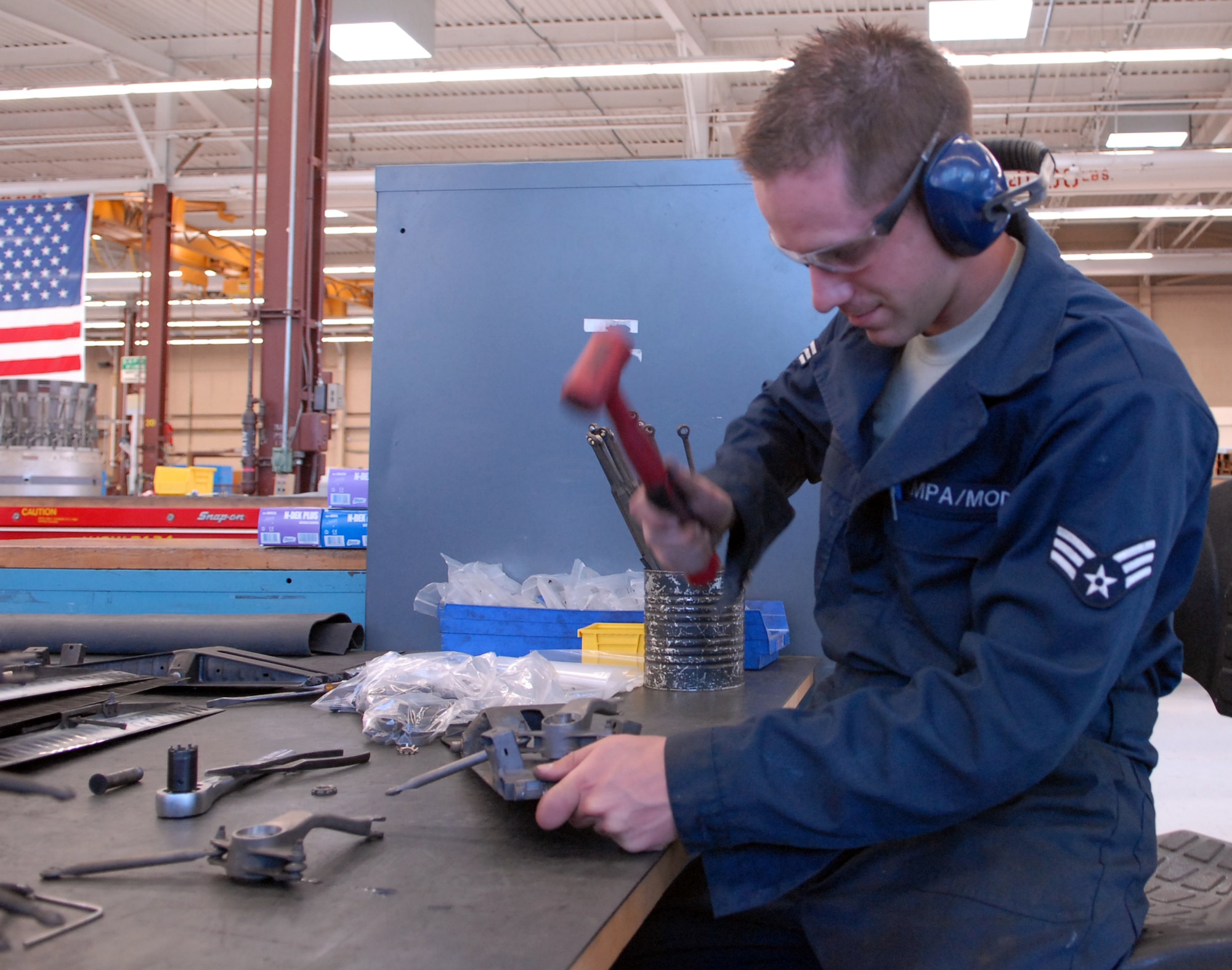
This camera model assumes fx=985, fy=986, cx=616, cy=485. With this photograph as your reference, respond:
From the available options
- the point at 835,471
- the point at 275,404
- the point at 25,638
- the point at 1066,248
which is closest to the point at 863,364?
the point at 835,471

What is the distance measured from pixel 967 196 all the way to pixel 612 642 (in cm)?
83

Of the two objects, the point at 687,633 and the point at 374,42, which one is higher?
the point at 374,42

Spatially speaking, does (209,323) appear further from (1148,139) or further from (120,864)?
(120,864)

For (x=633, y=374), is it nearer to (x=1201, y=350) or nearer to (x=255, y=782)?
(x=255, y=782)

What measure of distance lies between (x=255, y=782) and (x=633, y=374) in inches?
40.0

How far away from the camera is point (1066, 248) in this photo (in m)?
9.85

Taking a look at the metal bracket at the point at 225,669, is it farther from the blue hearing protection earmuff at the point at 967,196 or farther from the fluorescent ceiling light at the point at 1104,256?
the fluorescent ceiling light at the point at 1104,256

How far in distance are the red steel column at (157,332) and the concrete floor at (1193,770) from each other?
662cm

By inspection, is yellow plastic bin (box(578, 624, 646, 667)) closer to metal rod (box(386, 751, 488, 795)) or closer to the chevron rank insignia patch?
metal rod (box(386, 751, 488, 795))

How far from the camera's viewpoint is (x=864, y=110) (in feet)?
2.66

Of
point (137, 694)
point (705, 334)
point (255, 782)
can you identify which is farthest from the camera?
point (705, 334)

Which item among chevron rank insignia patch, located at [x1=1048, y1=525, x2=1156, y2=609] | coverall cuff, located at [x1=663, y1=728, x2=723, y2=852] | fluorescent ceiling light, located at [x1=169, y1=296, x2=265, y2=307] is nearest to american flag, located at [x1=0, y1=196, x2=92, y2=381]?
fluorescent ceiling light, located at [x1=169, y1=296, x2=265, y2=307]

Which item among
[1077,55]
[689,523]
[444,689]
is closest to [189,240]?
[1077,55]

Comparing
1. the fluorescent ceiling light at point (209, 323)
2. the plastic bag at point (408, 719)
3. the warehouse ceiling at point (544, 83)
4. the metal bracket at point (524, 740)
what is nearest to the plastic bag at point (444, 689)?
the plastic bag at point (408, 719)
